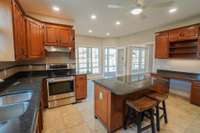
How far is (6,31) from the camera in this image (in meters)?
1.69

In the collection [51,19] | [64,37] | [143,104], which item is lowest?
[143,104]

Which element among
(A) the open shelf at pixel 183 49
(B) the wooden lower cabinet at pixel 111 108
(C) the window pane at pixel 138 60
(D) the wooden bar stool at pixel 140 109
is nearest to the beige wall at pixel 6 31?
(B) the wooden lower cabinet at pixel 111 108

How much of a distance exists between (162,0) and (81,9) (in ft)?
6.71

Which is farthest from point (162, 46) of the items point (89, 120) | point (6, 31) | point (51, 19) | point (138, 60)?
point (6, 31)

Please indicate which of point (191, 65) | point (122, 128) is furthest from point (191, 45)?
point (122, 128)

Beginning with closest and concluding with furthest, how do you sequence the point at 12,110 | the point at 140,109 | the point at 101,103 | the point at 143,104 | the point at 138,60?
1. the point at 12,110
2. the point at 140,109
3. the point at 143,104
4. the point at 101,103
5. the point at 138,60

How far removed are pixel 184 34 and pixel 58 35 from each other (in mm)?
4192

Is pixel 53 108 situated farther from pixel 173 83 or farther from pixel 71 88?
pixel 173 83

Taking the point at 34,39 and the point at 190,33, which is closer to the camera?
the point at 34,39

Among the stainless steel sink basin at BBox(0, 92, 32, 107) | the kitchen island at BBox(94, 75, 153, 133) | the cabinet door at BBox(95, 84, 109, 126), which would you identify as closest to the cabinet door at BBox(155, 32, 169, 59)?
the kitchen island at BBox(94, 75, 153, 133)

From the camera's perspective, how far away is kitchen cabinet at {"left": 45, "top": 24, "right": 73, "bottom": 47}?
3.30 meters

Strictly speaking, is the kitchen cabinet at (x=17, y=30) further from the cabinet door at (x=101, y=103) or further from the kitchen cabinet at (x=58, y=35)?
the cabinet door at (x=101, y=103)

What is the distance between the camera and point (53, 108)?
3.22 metres

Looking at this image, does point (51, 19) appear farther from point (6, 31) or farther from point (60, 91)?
point (60, 91)
